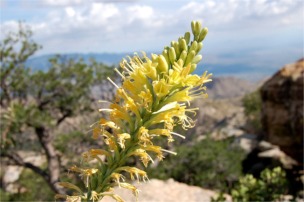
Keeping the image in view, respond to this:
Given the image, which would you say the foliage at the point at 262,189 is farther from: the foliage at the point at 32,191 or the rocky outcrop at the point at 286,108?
the foliage at the point at 32,191

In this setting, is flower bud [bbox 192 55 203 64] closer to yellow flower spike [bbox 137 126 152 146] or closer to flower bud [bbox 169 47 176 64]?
flower bud [bbox 169 47 176 64]

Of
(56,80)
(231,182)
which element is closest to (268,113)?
(231,182)

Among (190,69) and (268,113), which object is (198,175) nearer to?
(268,113)

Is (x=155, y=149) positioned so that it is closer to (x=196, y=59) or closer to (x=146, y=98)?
(x=146, y=98)

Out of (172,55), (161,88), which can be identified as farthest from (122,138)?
(172,55)

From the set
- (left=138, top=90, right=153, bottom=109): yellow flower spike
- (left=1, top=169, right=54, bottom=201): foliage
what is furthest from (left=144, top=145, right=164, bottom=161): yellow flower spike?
(left=1, top=169, right=54, bottom=201): foliage

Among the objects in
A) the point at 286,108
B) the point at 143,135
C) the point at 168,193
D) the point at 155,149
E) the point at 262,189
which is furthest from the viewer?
the point at 286,108

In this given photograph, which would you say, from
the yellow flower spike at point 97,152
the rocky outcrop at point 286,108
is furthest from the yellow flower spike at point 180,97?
the rocky outcrop at point 286,108
